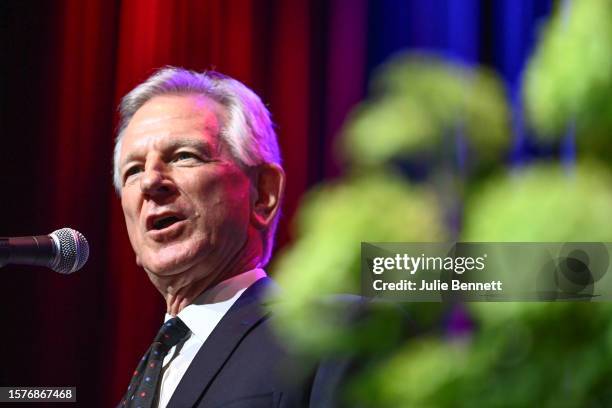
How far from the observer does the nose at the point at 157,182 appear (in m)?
1.94

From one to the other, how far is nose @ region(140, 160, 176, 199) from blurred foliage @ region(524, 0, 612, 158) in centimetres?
171

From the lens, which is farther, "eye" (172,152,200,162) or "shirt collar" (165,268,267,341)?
"eye" (172,152,200,162)

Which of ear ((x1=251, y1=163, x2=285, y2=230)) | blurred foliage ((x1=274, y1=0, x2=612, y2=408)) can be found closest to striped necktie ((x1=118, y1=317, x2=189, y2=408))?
ear ((x1=251, y1=163, x2=285, y2=230))

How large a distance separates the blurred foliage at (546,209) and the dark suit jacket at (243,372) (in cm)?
125

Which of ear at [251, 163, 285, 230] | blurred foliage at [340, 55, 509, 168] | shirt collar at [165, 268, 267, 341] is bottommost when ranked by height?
shirt collar at [165, 268, 267, 341]

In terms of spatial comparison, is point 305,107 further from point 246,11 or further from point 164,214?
point 164,214

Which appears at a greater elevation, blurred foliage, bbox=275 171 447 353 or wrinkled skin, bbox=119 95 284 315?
blurred foliage, bbox=275 171 447 353

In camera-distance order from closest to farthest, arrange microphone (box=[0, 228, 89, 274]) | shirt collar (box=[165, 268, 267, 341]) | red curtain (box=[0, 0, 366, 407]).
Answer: microphone (box=[0, 228, 89, 274])
shirt collar (box=[165, 268, 267, 341])
red curtain (box=[0, 0, 366, 407])

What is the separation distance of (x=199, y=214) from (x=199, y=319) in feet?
0.81

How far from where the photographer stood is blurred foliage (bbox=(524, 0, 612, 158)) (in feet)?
0.87

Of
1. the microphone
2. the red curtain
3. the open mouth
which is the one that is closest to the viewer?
the microphone

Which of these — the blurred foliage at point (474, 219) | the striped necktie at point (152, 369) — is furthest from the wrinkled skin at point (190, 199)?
the blurred foliage at point (474, 219)

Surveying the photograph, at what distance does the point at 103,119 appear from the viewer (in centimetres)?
229

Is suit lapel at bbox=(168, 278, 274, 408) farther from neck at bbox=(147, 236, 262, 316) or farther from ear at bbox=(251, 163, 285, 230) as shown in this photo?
ear at bbox=(251, 163, 285, 230)
